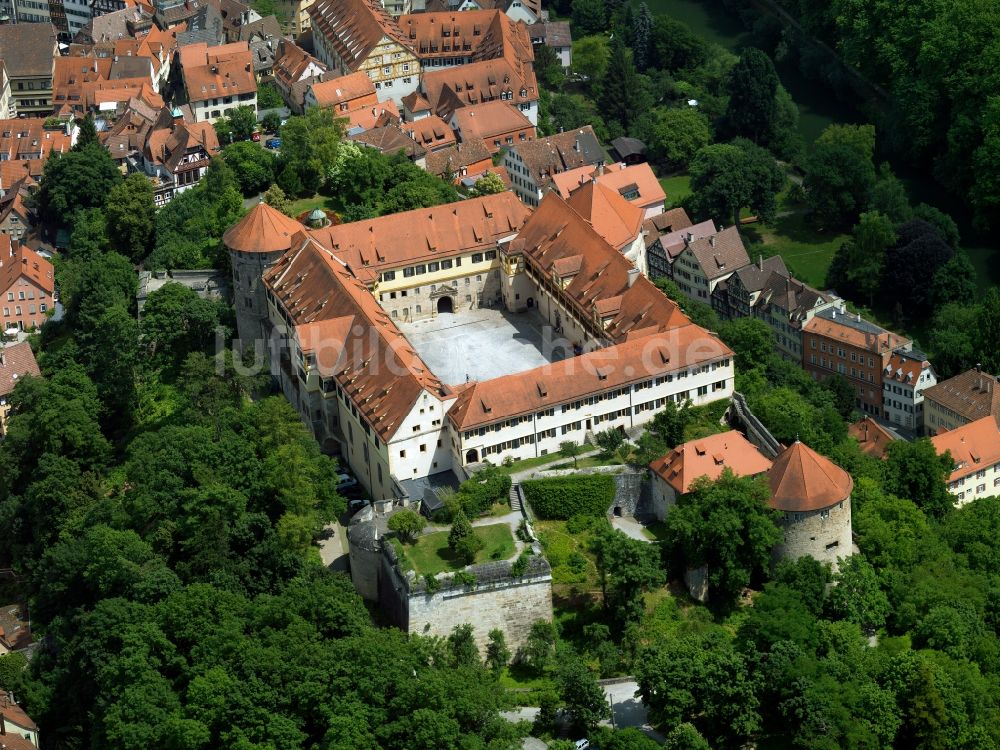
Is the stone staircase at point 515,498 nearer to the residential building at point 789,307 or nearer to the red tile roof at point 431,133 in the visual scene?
the residential building at point 789,307

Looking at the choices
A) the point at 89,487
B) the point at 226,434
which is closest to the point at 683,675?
the point at 226,434

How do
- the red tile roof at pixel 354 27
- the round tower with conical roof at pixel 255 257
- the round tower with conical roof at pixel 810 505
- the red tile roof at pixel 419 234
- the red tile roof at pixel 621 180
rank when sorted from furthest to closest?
the red tile roof at pixel 354 27, the red tile roof at pixel 621 180, the red tile roof at pixel 419 234, the round tower with conical roof at pixel 255 257, the round tower with conical roof at pixel 810 505

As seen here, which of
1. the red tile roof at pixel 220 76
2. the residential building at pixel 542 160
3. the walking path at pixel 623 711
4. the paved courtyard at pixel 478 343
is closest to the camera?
the walking path at pixel 623 711

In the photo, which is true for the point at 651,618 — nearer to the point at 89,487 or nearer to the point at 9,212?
the point at 89,487

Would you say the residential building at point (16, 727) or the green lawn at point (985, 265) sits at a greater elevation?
the residential building at point (16, 727)

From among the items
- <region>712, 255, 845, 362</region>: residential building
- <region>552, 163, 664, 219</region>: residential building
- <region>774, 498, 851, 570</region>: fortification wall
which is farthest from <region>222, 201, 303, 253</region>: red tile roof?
<region>774, 498, 851, 570</region>: fortification wall

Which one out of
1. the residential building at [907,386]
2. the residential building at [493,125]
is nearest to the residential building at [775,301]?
the residential building at [907,386]

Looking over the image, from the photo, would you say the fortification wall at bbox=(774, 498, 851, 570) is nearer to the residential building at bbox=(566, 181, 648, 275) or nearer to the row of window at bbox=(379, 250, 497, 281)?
the residential building at bbox=(566, 181, 648, 275)
